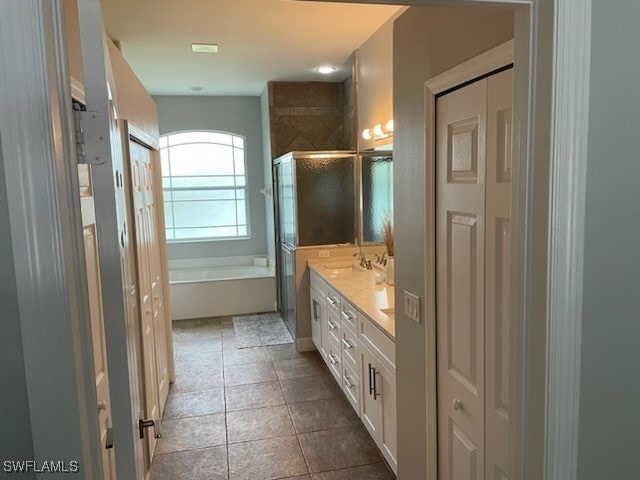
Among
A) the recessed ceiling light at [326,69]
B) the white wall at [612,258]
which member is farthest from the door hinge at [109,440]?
the recessed ceiling light at [326,69]

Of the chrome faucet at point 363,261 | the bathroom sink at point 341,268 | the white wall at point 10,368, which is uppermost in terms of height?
the white wall at point 10,368

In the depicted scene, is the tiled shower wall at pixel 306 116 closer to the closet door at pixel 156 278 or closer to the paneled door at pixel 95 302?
the closet door at pixel 156 278

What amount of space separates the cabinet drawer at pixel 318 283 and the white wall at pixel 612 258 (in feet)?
9.39

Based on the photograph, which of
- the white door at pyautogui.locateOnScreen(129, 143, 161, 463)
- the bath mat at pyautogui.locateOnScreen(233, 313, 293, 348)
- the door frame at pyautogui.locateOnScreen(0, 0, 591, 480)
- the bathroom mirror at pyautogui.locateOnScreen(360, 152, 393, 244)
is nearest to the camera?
the door frame at pyautogui.locateOnScreen(0, 0, 591, 480)

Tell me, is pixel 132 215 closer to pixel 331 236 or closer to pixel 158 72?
pixel 331 236

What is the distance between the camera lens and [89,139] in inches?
32.5

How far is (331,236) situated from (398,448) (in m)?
2.55

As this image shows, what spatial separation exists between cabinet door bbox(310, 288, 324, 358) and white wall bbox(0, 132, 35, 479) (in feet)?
10.7

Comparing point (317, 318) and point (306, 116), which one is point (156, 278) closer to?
point (317, 318)

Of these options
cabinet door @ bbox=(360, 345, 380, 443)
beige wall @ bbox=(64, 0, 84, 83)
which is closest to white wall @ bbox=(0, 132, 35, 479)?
beige wall @ bbox=(64, 0, 84, 83)

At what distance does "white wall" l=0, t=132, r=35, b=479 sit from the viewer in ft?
2.49

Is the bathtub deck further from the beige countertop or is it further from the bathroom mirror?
the bathroom mirror

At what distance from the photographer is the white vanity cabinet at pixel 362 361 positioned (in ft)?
8.04

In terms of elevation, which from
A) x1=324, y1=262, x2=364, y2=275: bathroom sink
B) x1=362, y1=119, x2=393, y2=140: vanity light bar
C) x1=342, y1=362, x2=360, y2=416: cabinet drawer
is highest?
x1=362, y1=119, x2=393, y2=140: vanity light bar
